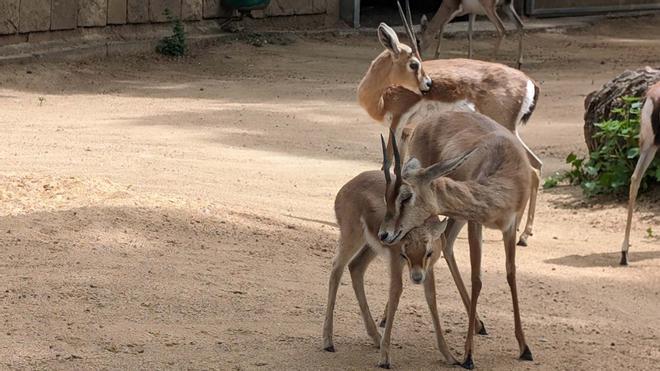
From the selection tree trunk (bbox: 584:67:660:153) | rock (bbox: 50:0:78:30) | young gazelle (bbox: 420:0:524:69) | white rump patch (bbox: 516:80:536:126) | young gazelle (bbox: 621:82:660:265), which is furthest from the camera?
young gazelle (bbox: 420:0:524:69)

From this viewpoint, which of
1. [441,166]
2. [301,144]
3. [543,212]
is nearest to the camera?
[441,166]

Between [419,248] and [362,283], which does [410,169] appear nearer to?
[419,248]

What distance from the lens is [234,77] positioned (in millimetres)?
15398

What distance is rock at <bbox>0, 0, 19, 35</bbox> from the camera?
14.5 m

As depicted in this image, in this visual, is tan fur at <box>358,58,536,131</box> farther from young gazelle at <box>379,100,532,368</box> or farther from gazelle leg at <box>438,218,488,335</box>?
gazelle leg at <box>438,218,488,335</box>

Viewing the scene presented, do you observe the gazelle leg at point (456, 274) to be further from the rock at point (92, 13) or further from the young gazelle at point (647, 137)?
the rock at point (92, 13)

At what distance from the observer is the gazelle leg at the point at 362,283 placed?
5.48 meters

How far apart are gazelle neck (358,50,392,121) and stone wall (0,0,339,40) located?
6.43 meters

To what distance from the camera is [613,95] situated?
964 cm

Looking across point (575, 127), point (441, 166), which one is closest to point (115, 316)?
point (441, 166)

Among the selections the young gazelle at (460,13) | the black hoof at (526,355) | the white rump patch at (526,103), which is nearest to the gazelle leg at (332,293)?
the black hoof at (526,355)

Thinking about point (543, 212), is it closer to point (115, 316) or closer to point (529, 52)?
point (115, 316)

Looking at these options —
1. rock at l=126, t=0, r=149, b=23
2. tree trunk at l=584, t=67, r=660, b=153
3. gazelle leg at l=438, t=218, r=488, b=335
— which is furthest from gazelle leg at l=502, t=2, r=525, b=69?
gazelle leg at l=438, t=218, r=488, b=335

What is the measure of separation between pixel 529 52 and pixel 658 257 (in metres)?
10.9
